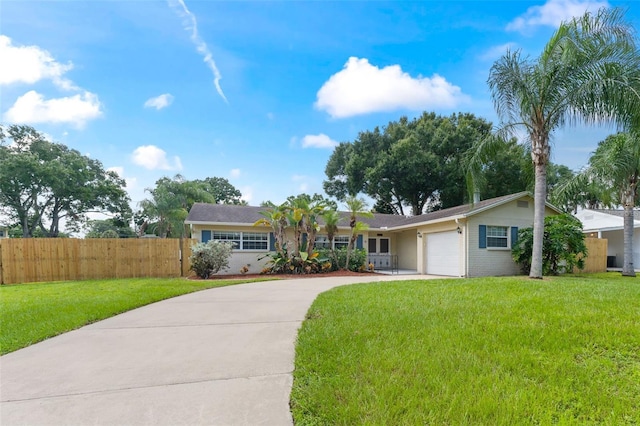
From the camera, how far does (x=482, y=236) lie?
45.3 feet

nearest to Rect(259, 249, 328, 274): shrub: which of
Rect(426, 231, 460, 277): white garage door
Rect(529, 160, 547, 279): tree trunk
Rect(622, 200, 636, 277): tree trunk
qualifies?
Rect(426, 231, 460, 277): white garage door

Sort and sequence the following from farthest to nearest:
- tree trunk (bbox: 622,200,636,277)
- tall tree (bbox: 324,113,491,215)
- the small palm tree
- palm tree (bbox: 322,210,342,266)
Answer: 1. tall tree (bbox: 324,113,491,215)
2. palm tree (bbox: 322,210,342,266)
3. the small palm tree
4. tree trunk (bbox: 622,200,636,277)

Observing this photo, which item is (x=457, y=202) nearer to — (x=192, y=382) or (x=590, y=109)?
(x=590, y=109)

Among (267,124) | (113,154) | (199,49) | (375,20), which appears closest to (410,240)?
(267,124)

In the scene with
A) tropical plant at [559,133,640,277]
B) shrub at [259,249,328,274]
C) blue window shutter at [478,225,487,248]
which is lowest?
shrub at [259,249,328,274]

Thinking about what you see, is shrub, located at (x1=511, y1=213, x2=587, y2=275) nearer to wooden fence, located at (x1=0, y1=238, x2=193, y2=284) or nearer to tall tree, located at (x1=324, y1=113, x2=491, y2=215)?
tall tree, located at (x1=324, y1=113, x2=491, y2=215)

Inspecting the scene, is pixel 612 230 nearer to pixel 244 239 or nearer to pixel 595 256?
pixel 595 256

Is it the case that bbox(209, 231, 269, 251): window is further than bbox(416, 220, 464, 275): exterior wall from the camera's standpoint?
Yes

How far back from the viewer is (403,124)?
95.9 feet

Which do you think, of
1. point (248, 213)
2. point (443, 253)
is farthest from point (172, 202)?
point (443, 253)

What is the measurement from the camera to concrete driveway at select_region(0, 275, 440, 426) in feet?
8.38

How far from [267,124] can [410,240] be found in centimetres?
1001

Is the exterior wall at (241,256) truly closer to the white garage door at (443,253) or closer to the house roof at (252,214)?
the house roof at (252,214)

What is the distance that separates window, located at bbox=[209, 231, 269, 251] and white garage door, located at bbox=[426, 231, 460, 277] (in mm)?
8012
